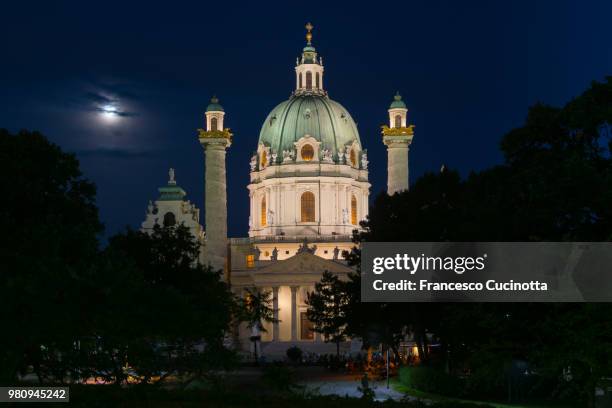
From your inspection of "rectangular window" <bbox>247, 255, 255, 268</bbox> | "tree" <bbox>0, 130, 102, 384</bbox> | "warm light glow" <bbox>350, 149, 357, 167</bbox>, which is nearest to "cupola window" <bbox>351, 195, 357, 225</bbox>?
"warm light glow" <bbox>350, 149, 357, 167</bbox>

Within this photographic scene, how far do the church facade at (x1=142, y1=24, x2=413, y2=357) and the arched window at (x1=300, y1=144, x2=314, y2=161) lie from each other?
131mm

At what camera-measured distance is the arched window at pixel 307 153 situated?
144 m

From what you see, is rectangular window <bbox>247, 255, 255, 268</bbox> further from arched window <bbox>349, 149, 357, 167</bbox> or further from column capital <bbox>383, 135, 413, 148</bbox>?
column capital <bbox>383, 135, 413, 148</bbox>

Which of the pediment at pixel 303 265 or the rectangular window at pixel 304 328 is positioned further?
the rectangular window at pixel 304 328

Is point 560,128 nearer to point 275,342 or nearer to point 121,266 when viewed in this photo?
point 121,266

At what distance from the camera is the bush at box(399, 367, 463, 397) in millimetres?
53281

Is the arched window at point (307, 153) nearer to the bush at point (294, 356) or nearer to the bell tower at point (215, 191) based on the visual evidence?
the bell tower at point (215, 191)

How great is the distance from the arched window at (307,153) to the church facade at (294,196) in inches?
5.2

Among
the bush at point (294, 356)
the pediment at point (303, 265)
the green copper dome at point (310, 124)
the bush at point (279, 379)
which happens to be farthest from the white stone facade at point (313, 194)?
the bush at point (279, 379)

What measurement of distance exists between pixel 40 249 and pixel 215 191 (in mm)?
96892

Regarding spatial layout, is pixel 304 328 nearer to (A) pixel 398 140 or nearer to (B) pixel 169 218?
(B) pixel 169 218

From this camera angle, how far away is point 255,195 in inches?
5891

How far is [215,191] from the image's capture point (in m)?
130

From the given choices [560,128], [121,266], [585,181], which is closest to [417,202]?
[560,128]
